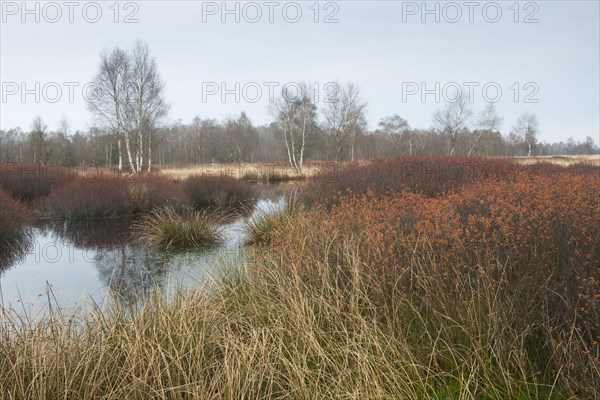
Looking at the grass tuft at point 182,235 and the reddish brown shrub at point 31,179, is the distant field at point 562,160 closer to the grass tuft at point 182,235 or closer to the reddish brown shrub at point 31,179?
the grass tuft at point 182,235

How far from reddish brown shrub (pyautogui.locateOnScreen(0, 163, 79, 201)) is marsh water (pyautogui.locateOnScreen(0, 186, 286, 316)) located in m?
4.90

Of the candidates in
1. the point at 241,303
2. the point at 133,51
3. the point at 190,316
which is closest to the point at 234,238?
the point at 241,303

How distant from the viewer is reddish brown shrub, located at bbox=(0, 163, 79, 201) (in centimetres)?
1631

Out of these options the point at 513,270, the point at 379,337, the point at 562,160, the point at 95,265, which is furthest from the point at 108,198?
the point at 562,160

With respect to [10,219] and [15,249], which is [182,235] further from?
[10,219]

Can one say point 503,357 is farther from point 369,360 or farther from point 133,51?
point 133,51

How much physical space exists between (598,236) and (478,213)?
1657 millimetres

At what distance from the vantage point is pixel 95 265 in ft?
27.2

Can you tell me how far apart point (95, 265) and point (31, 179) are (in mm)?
10915

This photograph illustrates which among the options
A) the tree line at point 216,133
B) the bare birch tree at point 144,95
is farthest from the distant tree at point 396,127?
the bare birch tree at point 144,95

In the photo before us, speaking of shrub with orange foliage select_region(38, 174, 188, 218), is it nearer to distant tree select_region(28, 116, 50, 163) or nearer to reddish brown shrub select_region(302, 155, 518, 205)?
reddish brown shrub select_region(302, 155, 518, 205)

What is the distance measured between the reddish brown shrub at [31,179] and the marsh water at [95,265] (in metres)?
4.90

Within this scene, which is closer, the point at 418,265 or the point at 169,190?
the point at 418,265

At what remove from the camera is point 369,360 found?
293 centimetres
